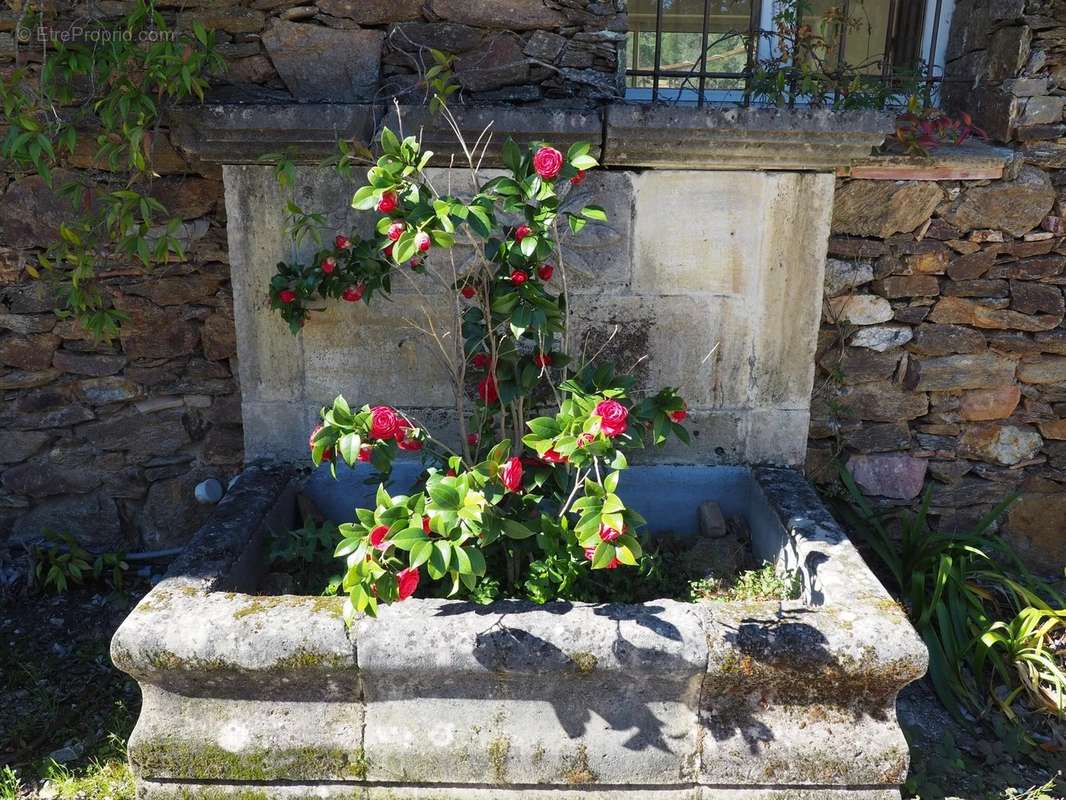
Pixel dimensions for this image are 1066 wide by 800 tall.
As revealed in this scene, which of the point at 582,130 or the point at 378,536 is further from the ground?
the point at 582,130

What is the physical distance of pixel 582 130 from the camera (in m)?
2.47

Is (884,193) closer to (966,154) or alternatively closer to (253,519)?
(966,154)

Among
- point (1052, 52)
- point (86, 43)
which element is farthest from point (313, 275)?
point (1052, 52)

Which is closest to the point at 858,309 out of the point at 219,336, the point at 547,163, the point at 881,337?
the point at 881,337

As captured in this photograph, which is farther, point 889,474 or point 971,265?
point 889,474

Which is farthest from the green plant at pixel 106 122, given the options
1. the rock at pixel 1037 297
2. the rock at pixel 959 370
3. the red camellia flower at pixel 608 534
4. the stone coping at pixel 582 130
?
the rock at pixel 1037 297

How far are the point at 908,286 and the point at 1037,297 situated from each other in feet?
1.39

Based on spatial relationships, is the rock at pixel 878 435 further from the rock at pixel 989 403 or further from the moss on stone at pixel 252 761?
the moss on stone at pixel 252 761

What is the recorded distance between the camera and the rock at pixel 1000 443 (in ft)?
10.2

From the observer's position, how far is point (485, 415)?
250 cm

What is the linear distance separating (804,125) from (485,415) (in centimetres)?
119

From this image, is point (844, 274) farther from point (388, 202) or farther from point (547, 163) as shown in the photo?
point (388, 202)

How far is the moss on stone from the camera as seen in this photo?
2.03 m

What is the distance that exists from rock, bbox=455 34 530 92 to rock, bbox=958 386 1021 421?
1827 mm
